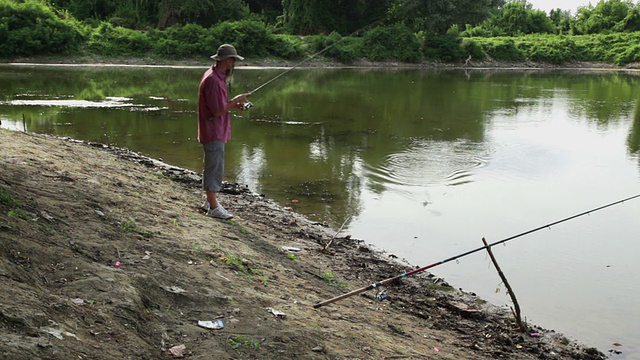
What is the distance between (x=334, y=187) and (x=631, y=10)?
177 ft

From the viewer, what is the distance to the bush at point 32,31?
32000mm

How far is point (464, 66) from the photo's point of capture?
4556 cm

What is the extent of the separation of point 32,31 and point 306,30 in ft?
68.4

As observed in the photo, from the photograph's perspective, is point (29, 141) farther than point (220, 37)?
No

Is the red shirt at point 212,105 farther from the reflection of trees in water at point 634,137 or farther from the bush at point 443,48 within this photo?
the bush at point 443,48

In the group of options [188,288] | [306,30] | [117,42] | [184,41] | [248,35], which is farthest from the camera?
[306,30]

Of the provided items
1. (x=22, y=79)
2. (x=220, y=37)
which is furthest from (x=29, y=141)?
(x=220, y=37)

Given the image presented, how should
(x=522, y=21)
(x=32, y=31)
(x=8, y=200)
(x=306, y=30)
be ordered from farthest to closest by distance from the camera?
(x=522, y=21)
(x=306, y=30)
(x=32, y=31)
(x=8, y=200)

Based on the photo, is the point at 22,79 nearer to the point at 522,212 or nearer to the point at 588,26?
the point at 522,212

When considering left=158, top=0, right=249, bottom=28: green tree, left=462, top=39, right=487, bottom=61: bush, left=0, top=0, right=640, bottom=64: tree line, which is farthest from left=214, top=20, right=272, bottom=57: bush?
left=462, top=39, right=487, bottom=61: bush

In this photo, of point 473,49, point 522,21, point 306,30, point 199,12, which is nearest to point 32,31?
point 199,12

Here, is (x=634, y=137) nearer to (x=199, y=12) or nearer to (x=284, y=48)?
(x=284, y=48)

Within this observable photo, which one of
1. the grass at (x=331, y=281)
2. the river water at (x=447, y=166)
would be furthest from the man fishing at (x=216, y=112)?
the river water at (x=447, y=166)

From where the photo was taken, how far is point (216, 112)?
20.0 ft
